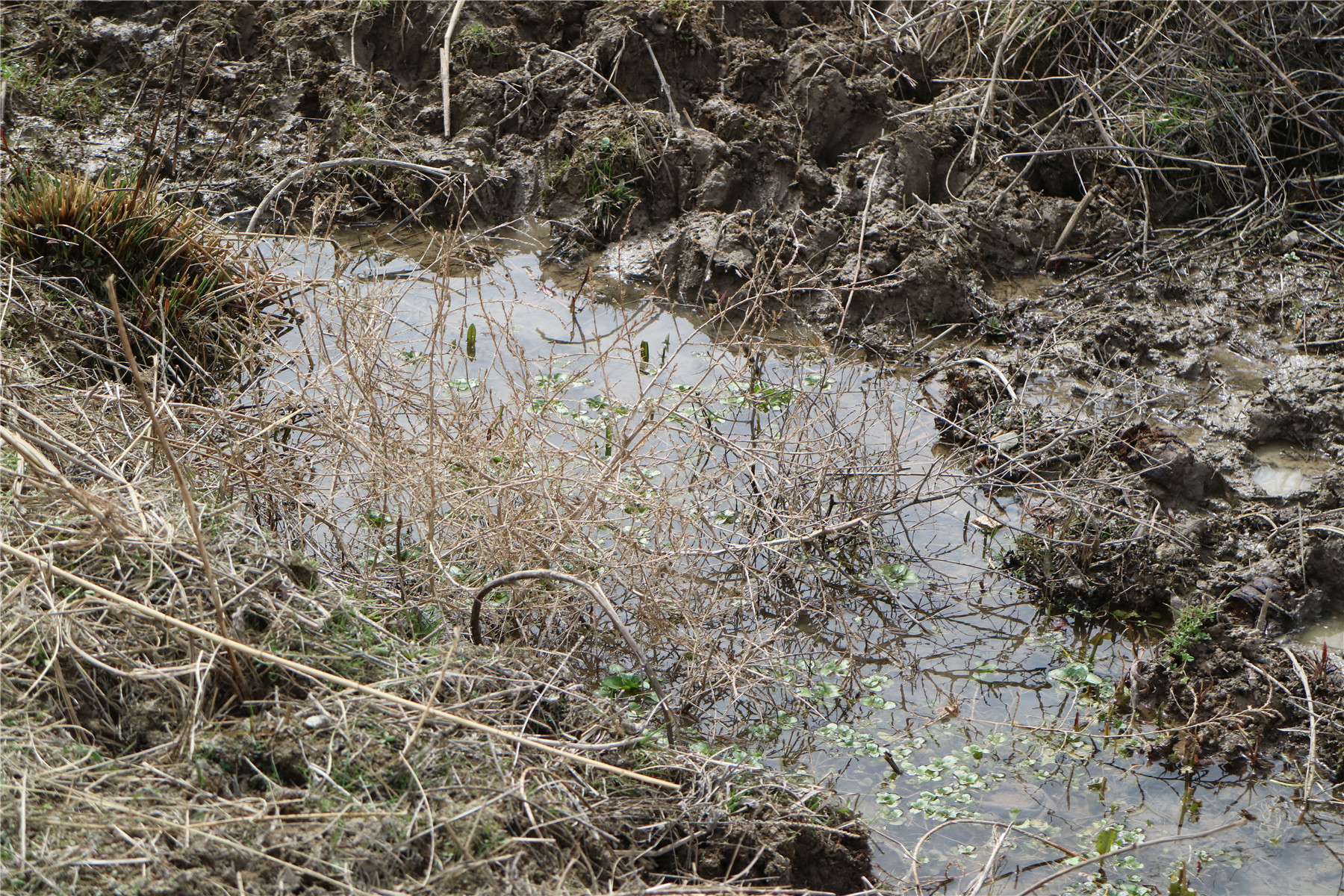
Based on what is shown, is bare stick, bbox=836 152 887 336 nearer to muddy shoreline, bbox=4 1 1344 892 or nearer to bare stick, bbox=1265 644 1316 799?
muddy shoreline, bbox=4 1 1344 892

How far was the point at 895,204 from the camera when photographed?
5.84 m

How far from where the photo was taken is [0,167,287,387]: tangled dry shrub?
177 inches

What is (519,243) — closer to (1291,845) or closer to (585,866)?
(585,866)

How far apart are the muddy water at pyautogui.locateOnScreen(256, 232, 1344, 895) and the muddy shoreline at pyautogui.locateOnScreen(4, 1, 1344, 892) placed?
0.19 m

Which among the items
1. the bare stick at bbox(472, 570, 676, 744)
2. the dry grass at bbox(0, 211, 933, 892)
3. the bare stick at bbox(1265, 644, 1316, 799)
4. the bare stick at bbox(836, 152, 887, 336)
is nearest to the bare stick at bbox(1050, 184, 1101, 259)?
the bare stick at bbox(836, 152, 887, 336)

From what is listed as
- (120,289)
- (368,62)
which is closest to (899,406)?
(120,289)

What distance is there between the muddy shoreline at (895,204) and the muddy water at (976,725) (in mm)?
188

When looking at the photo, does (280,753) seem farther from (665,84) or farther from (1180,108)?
(1180,108)

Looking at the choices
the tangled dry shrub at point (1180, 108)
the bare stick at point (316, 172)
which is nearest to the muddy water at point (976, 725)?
the bare stick at point (316, 172)

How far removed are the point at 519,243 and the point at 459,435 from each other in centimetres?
248

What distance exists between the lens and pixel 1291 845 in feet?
10.5

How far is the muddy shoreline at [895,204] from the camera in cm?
430

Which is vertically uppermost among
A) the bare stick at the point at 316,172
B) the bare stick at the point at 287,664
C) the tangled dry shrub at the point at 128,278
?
the bare stick at the point at 316,172

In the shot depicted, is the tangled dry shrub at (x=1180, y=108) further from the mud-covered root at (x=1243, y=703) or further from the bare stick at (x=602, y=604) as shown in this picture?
the bare stick at (x=602, y=604)
